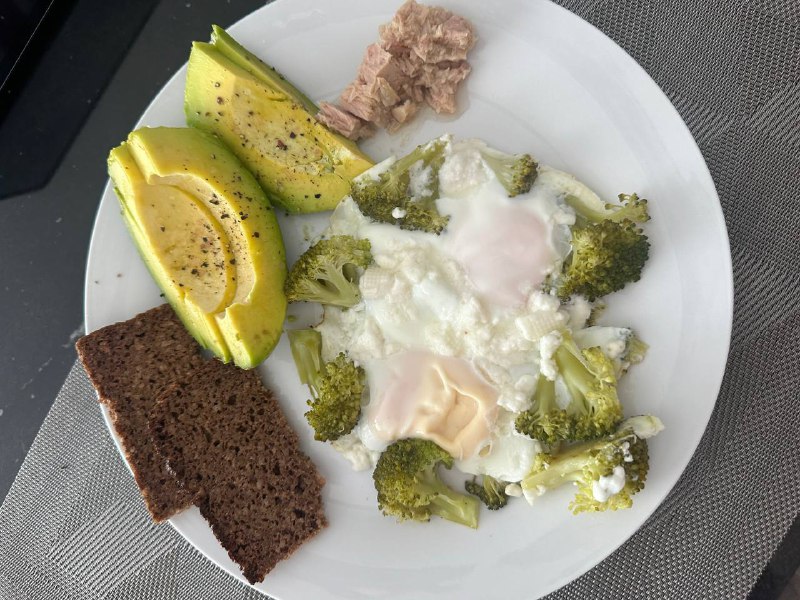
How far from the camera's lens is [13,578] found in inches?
137

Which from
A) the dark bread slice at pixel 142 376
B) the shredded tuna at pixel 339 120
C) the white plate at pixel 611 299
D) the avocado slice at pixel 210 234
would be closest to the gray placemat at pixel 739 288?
the white plate at pixel 611 299

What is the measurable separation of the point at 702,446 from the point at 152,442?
2.50m

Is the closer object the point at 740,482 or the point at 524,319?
the point at 524,319

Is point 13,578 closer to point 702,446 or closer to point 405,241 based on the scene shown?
point 405,241

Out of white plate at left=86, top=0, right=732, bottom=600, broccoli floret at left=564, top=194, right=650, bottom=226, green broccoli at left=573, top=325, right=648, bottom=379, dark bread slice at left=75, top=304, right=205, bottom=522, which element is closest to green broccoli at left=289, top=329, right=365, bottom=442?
white plate at left=86, top=0, right=732, bottom=600

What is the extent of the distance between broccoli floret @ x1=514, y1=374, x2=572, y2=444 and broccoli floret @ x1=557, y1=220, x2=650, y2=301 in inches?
15.8

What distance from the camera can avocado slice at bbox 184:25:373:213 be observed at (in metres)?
2.75

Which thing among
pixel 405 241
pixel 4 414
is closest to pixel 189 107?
pixel 405 241

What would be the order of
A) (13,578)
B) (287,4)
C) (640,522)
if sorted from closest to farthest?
(640,522)
(287,4)
(13,578)

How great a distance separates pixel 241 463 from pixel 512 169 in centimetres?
174

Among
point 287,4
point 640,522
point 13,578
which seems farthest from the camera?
point 13,578

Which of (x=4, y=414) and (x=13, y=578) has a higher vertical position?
(x=4, y=414)

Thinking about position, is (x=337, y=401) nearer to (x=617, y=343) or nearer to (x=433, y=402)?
(x=433, y=402)

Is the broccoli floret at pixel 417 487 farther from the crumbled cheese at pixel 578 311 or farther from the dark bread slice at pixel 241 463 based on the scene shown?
the crumbled cheese at pixel 578 311
